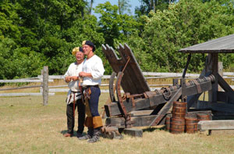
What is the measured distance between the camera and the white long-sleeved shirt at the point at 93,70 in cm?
672

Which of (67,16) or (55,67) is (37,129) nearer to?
(55,67)

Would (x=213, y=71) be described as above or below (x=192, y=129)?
above

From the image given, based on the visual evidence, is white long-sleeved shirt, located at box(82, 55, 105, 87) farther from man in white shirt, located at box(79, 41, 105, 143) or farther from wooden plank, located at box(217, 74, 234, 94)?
wooden plank, located at box(217, 74, 234, 94)

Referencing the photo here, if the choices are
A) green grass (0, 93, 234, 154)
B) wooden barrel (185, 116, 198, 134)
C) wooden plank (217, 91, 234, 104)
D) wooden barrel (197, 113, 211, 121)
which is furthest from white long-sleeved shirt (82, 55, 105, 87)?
wooden plank (217, 91, 234, 104)

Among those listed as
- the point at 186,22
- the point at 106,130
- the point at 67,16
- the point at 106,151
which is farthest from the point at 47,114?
the point at 67,16

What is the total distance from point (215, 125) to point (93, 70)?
8.97 ft

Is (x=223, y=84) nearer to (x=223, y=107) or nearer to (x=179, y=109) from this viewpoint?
(x=223, y=107)

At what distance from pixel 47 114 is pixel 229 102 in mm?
5448

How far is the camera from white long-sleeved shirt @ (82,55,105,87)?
265 inches

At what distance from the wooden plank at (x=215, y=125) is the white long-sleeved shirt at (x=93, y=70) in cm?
229

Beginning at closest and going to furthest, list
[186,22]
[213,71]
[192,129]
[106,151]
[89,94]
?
[106,151], [89,94], [192,129], [213,71], [186,22]

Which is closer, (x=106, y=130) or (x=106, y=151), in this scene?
(x=106, y=151)

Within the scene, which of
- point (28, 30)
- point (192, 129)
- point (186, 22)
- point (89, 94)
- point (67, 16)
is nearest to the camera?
point (89, 94)

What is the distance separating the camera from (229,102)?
9875mm
